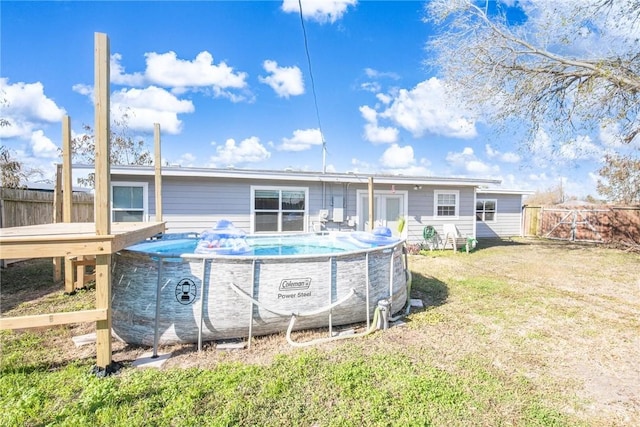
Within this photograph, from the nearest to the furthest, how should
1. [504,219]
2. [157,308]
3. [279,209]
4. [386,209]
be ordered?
[157,308] → [279,209] → [386,209] → [504,219]

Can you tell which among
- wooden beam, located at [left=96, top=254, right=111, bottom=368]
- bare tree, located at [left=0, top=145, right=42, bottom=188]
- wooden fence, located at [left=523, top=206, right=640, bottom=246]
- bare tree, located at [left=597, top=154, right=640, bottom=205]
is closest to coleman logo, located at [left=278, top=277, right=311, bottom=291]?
wooden beam, located at [left=96, top=254, right=111, bottom=368]

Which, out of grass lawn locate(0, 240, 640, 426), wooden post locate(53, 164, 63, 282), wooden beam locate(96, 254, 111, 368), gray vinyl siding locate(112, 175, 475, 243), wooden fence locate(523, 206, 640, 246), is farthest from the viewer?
wooden fence locate(523, 206, 640, 246)

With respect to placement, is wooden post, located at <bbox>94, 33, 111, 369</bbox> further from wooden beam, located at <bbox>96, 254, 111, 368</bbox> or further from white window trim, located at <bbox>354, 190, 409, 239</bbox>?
white window trim, located at <bbox>354, 190, 409, 239</bbox>

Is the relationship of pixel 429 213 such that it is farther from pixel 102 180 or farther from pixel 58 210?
pixel 58 210

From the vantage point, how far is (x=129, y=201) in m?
8.38

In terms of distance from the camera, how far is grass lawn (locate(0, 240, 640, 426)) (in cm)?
239

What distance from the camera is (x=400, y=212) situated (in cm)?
1121

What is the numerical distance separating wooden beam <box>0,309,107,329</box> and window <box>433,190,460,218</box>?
422 inches

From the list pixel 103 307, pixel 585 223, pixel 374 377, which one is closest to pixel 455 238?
pixel 585 223

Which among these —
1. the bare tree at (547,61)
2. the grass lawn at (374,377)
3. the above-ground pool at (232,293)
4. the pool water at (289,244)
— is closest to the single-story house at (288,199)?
the pool water at (289,244)

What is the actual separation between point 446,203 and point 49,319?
453 inches

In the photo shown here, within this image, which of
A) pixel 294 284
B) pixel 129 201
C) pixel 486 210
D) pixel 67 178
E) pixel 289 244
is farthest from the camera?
pixel 486 210

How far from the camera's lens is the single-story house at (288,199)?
845cm

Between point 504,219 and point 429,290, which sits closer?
point 429,290
